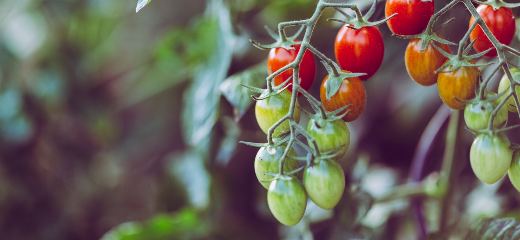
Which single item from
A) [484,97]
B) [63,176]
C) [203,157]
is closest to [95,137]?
[63,176]

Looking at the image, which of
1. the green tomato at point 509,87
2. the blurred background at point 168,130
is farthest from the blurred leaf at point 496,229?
the green tomato at point 509,87

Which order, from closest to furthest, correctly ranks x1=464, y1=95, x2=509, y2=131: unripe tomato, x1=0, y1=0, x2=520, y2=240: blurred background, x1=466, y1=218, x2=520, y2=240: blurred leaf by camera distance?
1. x1=464, y1=95, x2=509, y2=131: unripe tomato
2. x1=466, y1=218, x2=520, y2=240: blurred leaf
3. x1=0, y1=0, x2=520, y2=240: blurred background

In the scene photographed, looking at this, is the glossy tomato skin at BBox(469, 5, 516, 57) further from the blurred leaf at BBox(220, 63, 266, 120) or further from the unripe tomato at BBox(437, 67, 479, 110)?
the blurred leaf at BBox(220, 63, 266, 120)

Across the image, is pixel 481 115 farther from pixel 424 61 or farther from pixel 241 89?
pixel 241 89

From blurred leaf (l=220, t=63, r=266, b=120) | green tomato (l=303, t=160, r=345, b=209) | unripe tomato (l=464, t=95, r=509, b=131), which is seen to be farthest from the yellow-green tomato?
blurred leaf (l=220, t=63, r=266, b=120)

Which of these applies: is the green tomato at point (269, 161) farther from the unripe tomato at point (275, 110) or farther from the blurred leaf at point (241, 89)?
the blurred leaf at point (241, 89)

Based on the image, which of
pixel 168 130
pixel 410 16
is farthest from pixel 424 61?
pixel 168 130
